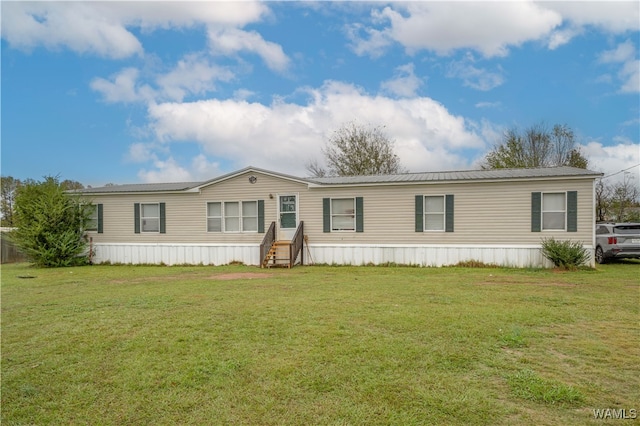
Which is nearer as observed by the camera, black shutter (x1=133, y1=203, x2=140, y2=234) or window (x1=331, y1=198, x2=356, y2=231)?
window (x1=331, y1=198, x2=356, y2=231)

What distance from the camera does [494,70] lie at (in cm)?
1458

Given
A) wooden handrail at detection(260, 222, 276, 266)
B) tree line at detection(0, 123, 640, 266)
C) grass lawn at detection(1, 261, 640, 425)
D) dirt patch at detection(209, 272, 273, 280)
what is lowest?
dirt patch at detection(209, 272, 273, 280)

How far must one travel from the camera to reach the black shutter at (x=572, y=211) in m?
12.5

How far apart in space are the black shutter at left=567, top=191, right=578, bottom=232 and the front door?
29.6 ft

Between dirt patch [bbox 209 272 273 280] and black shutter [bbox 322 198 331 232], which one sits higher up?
→ black shutter [bbox 322 198 331 232]

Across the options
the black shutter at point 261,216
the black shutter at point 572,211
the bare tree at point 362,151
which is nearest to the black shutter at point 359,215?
Result: the black shutter at point 261,216

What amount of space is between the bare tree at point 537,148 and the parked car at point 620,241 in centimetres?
1480

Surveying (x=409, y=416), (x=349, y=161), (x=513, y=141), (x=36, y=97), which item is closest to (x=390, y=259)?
(x=409, y=416)

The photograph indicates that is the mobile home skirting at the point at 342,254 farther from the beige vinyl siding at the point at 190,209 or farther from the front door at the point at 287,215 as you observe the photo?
the front door at the point at 287,215

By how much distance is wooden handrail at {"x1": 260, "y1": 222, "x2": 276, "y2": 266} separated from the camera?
14068 millimetres

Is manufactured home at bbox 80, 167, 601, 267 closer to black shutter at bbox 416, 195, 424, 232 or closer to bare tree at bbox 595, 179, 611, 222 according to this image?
black shutter at bbox 416, 195, 424, 232

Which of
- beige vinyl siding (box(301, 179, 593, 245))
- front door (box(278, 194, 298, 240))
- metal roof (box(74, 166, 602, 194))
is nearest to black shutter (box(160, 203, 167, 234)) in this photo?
metal roof (box(74, 166, 602, 194))

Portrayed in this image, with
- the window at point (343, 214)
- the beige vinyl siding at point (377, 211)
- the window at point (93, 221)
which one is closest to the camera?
the beige vinyl siding at point (377, 211)

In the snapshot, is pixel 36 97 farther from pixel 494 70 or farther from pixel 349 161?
pixel 349 161
